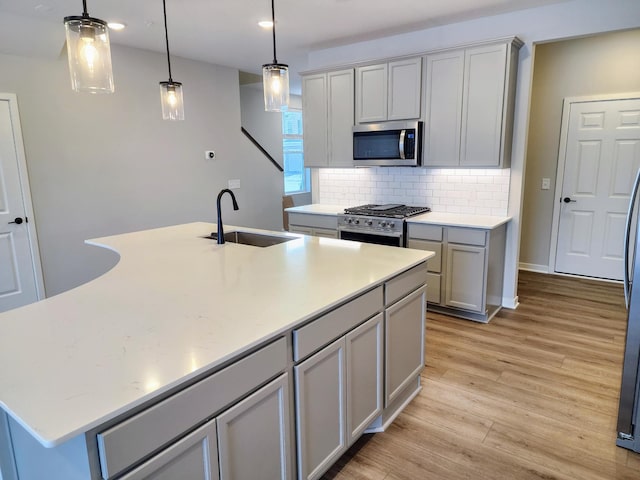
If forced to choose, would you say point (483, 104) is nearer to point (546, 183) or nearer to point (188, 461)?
point (546, 183)

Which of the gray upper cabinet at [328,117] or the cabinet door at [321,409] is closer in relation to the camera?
the cabinet door at [321,409]

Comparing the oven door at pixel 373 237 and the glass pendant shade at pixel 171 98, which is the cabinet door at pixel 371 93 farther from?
the glass pendant shade at pixel 171 98

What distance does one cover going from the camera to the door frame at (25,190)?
3566 mm

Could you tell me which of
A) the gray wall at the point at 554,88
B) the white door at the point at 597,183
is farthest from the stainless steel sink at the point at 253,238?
the white door at the point at 597,183

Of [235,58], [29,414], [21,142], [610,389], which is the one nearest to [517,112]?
[610,389]

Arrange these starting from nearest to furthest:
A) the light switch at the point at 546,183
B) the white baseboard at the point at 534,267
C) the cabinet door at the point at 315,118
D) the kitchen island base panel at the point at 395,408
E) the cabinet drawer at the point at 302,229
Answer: the kitchen island base panel at the point at 395,408, the cabinet door at the point at 315,118, the cabinet drawer at the point at 302,229, the light switch at the point at 546,183, the white baseboard at the point at 534,267

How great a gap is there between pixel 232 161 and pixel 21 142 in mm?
2503

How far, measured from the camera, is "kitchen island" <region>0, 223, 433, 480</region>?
3.38 ft

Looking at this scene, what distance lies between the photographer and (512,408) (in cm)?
244

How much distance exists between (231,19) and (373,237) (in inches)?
92.8

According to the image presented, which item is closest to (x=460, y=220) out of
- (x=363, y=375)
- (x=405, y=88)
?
(x=405, y=88)

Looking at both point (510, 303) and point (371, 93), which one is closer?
point (510, 303)

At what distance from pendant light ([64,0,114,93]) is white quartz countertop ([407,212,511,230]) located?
284 cm

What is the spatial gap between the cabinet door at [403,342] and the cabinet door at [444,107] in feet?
→ 6.20
